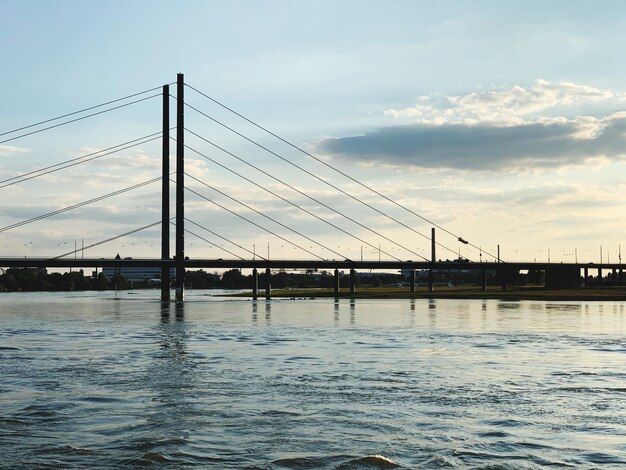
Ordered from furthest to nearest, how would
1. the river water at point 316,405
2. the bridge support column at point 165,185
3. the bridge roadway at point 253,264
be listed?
the bridge roadway at point 253,264, the bridge support column at point 165,185, the river water at point 316,405

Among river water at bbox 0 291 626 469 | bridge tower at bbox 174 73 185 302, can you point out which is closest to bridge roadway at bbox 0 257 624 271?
bridge tower at bbox 174 73 185 302

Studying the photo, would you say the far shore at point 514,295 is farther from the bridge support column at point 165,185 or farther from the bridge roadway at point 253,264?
the bridge support column at point 165,185

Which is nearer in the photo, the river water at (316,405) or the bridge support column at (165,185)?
the river water at (316,405)

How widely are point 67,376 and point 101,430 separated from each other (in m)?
8.18

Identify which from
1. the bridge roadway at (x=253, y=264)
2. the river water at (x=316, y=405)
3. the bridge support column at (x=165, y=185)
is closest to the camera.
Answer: the river water at (x=316, y=405)

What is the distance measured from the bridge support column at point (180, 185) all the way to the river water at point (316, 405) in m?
64.6

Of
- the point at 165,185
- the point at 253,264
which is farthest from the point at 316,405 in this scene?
the point at 253,264

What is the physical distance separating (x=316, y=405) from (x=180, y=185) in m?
83.2

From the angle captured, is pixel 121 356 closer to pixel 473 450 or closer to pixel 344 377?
pixel 344 377

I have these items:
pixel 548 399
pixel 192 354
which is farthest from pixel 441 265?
pixel 548 399

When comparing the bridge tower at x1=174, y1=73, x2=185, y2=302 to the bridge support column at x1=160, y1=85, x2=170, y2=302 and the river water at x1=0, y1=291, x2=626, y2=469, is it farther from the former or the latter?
the river water at x1=0, y1=291, x2=626, y2=469

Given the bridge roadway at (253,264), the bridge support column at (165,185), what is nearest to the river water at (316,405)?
the bridge support column at (165,185)

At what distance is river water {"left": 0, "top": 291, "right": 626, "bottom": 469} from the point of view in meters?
12.5

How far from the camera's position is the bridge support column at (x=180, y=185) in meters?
96.8
